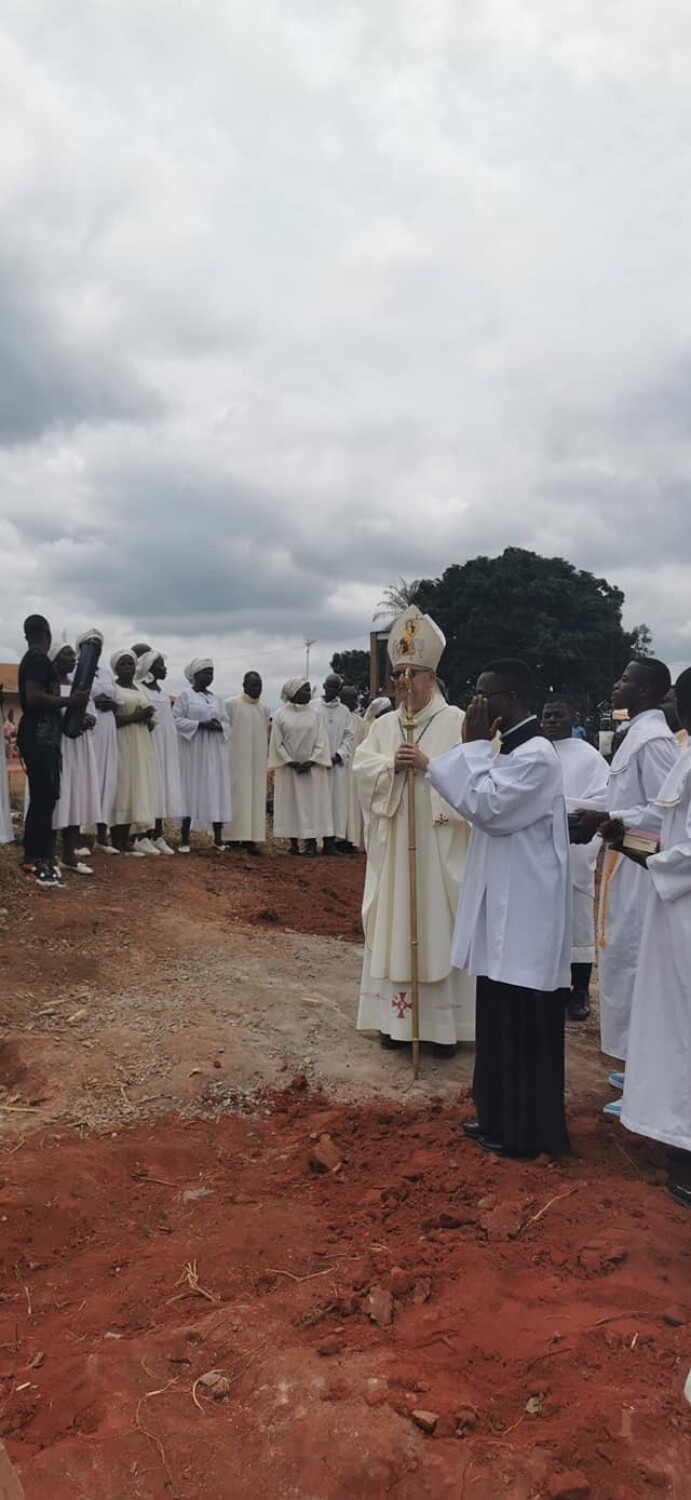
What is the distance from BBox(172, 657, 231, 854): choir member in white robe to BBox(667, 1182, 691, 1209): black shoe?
8130 millimetres

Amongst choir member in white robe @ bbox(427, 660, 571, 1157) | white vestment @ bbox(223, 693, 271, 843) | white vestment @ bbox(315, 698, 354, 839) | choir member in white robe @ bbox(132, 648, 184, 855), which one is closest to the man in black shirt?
choir member in white robe @ bbox(132, 648, 184, 855)

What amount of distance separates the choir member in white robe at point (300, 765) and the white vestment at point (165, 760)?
5.76ft

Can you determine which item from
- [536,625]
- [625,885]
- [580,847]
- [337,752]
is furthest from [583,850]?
[536,625]

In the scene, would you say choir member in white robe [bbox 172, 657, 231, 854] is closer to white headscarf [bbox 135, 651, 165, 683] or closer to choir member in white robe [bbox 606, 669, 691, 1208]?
white headscarf [bbox 135, 651, 165, 683]

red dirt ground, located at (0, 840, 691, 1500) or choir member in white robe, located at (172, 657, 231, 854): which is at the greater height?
choir member in white robe, located at (172, 657, 231, 854)

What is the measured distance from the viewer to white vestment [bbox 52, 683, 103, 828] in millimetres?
8758

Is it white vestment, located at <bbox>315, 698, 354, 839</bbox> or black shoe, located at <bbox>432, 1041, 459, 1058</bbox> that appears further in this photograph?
white vestment, located at <bbox>315, 698, 354, 839</bbox>

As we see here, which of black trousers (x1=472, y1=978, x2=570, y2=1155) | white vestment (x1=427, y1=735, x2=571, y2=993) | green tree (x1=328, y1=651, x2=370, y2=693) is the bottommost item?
black trousers (x1=472, y1=978, x2=570, y2=1155)

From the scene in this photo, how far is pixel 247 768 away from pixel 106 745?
2.75 metres

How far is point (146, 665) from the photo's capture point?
10914 millimetres

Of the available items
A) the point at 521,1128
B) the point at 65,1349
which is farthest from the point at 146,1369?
the point at 521,1128

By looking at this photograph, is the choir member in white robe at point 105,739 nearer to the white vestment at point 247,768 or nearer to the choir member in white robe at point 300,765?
the white vestment at point 247,768

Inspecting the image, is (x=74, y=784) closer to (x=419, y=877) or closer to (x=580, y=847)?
(x=419, y=877)

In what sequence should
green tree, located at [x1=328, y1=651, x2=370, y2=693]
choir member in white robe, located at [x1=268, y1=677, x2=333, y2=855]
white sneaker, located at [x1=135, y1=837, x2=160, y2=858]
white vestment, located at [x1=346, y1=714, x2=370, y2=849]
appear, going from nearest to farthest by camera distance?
white sneaker, located at [x1=135, y1=837, x2=160, y2=858], choir member in white robe, located at [x1=268, y1=677, x2=333, y2=855], white vestment, located at [x1=346, y1=714, x2=370, y2=849], green tree, located at [x1=328, y1=651, x2=370, y2=693]
